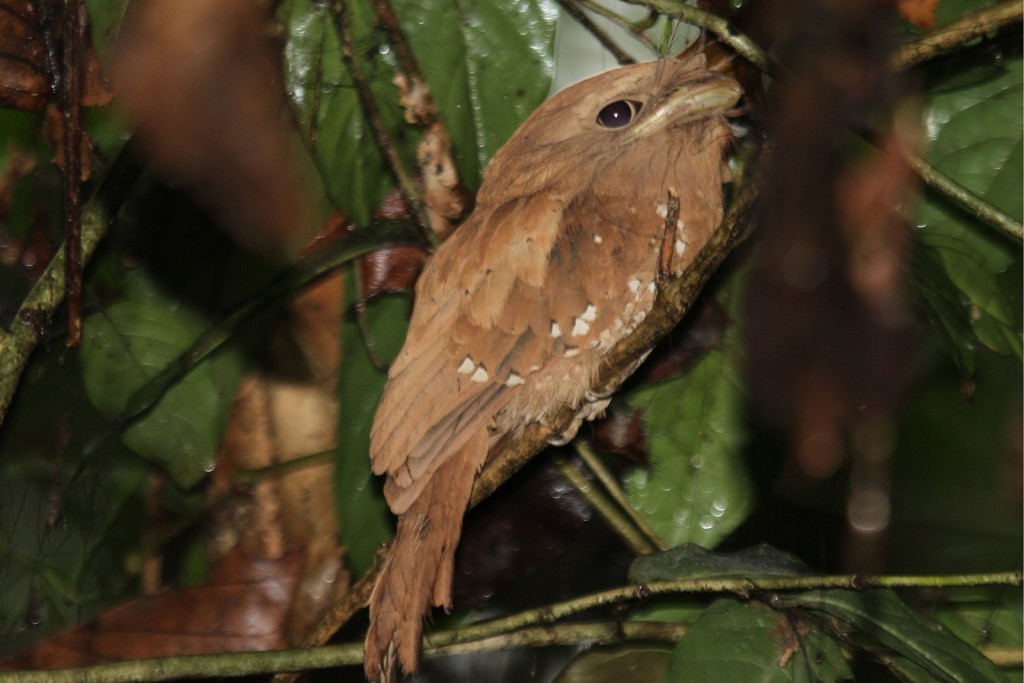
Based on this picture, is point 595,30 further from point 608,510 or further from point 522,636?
point 522,636

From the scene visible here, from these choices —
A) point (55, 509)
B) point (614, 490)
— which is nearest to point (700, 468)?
point (614, 490)

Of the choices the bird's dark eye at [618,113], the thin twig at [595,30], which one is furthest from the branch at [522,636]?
the thin twig at [595,30]

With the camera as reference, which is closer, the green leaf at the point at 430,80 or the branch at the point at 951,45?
the branch at the point at 951,45

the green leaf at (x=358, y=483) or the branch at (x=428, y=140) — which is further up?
the branch at (x=428, y=140)

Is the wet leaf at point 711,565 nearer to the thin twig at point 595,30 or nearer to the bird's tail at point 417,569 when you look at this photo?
the bird's tail at point 417,569

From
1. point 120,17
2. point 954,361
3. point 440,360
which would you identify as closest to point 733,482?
point 954,361

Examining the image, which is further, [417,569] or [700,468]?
[700,468]
